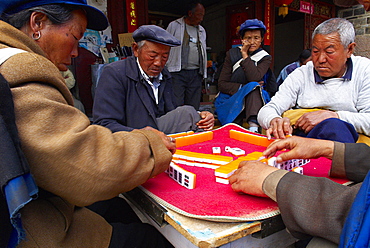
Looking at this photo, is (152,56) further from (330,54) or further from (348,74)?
(348,74)

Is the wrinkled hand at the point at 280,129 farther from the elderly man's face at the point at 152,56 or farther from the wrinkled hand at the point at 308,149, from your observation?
the elderly man's face at the point at 152,56

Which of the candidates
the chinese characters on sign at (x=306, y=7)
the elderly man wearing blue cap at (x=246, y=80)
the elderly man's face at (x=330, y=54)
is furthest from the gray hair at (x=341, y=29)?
the chinese characters on sign at (x=306, y=7)

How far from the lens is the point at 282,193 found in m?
1.01

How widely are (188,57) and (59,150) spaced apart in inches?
169

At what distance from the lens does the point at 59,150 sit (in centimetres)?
82

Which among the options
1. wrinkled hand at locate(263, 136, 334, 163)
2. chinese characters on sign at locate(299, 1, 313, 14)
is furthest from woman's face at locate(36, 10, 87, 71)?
chinese characters on sign at locate(299, 1, 313, 14)

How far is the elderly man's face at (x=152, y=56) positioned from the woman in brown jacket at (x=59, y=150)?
131 centimetres

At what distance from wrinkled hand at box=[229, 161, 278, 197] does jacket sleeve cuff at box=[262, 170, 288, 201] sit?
21 mm

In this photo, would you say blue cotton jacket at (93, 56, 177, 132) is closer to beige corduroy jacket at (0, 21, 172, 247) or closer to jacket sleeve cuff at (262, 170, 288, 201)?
beige corduroy jacket at (0, 21, 172, 247)

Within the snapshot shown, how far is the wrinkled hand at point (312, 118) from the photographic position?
7.09 feet

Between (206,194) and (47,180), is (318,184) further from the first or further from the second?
(47,180)

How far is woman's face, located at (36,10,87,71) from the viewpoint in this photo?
1.22m

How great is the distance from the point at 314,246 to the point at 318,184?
22 centimetres

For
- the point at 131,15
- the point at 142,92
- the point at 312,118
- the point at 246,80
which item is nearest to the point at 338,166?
the point at 312,118
